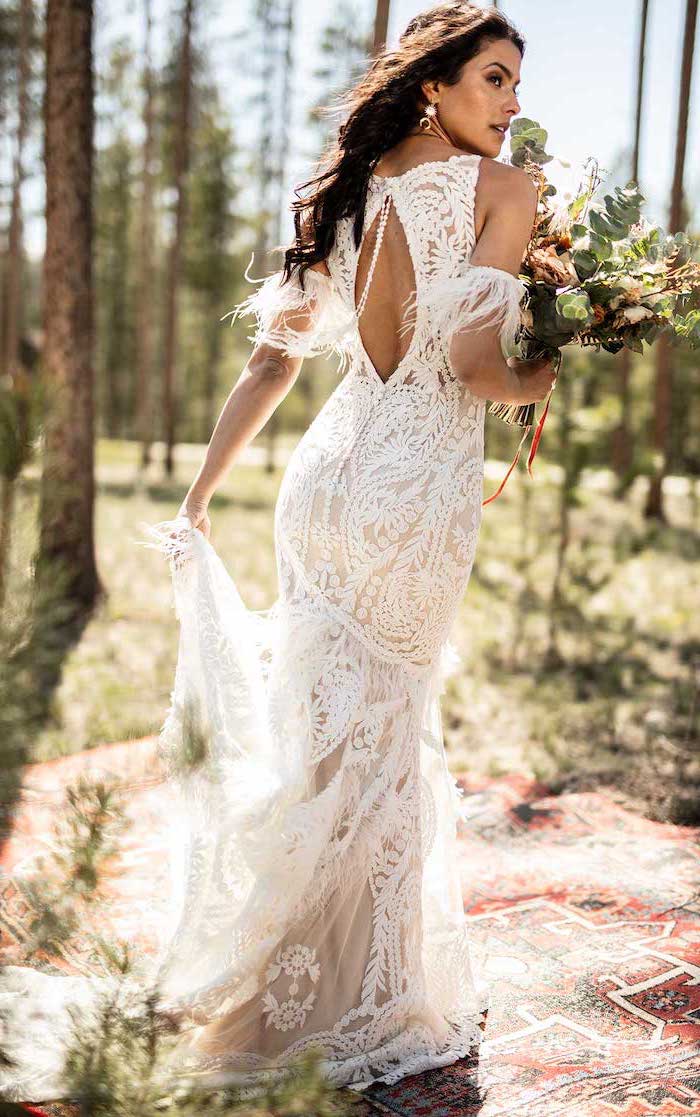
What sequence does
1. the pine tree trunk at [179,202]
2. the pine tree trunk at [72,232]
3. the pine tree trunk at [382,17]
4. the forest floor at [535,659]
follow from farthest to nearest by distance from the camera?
the pine tree trunk at [179,202], the pine tree trunk at [72,232], the pine tree trunk at [382,17], the forest floor at [535,659]

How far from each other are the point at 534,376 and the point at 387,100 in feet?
2.34

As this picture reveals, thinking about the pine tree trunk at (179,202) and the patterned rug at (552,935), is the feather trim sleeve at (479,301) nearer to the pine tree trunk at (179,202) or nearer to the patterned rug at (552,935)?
the patterned rug at (552,935)

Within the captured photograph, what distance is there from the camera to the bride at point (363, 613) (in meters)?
2.38

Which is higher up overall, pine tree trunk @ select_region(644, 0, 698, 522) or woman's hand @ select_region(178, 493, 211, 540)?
pine tree trunk @ select_region(644, 0, 698, 522)

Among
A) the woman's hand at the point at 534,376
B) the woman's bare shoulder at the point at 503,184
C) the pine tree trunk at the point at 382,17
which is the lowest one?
the woman's hand at the point at 534,376

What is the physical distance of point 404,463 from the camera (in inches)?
98.5

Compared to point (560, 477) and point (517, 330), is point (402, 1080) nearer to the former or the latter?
point (517, 330)

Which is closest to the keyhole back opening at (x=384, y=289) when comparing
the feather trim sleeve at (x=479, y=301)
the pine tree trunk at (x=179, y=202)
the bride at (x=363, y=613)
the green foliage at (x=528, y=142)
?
the bride at (x=363, y=613)

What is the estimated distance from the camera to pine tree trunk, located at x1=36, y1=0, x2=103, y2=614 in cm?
689

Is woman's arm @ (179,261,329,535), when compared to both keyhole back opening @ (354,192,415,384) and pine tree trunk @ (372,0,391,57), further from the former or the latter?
pine tree trunk @ (372,0,391,57)

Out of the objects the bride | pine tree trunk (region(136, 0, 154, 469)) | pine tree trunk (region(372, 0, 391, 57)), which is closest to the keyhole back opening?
the bride

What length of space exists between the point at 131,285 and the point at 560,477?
3180cm

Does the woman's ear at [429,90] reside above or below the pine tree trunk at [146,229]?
below

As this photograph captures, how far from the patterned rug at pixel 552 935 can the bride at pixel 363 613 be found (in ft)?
0.56
